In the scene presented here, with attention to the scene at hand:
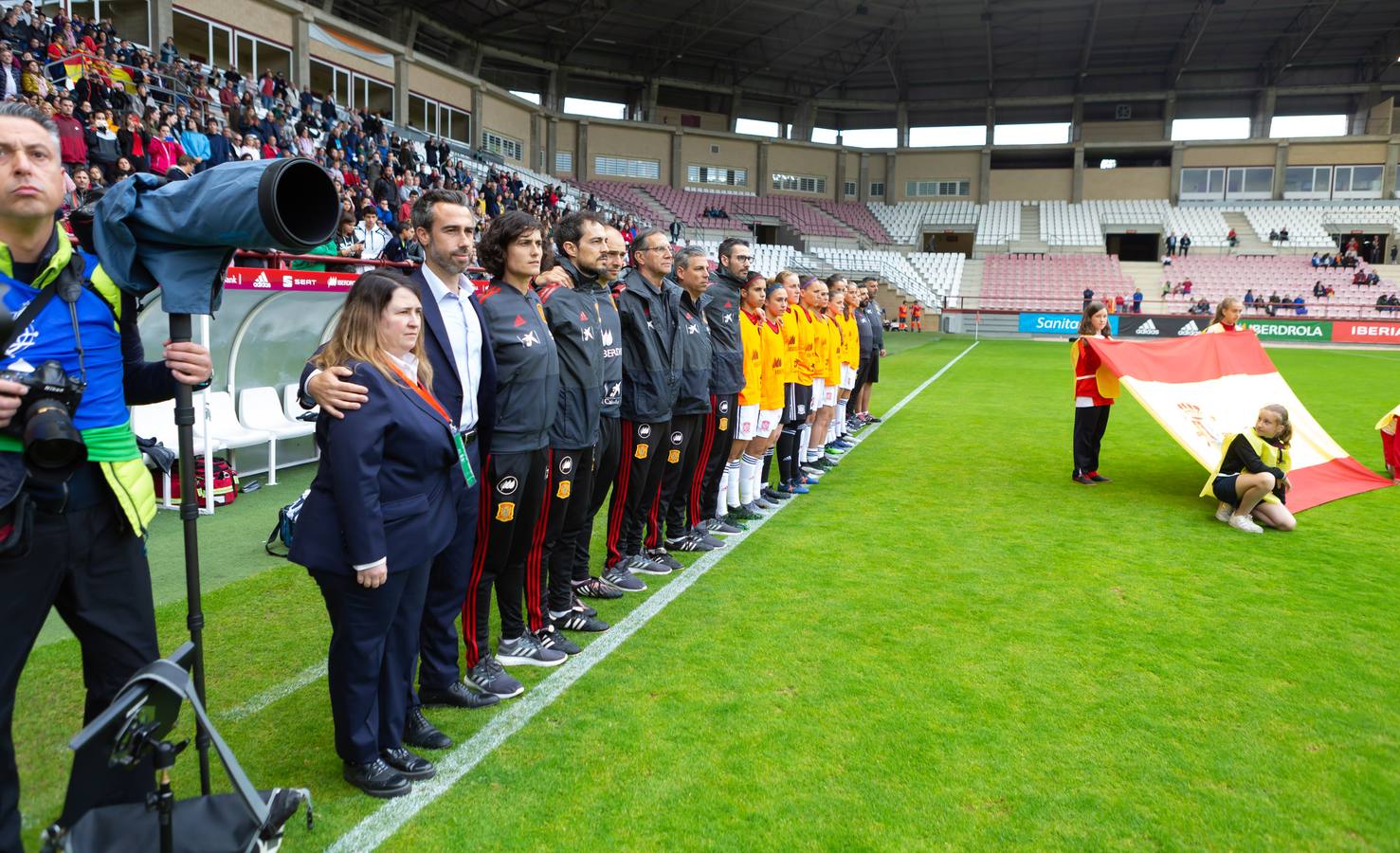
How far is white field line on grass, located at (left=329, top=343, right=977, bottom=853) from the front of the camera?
9.67ft

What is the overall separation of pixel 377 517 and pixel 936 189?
55058 mm

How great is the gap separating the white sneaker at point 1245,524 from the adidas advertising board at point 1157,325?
1116 inches

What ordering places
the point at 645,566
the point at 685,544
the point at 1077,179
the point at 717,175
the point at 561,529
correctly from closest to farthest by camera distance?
1. the point at 561,529
2. the point at 645,566
3. the point at 685,544
4. the point at 717,175
5. the point at 1077,179

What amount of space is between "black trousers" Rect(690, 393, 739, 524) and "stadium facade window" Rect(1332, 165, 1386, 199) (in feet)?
179

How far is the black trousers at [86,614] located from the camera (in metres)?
2.37

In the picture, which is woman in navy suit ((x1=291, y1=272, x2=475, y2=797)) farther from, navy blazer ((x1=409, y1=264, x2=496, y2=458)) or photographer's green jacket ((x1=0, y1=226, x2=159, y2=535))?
photographer's green jacket ((x1=0, y1=226, x2=159, y2=535))

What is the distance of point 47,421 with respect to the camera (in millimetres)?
2203

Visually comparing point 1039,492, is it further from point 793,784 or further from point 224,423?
point 224,423

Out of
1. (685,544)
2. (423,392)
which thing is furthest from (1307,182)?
(423,392)

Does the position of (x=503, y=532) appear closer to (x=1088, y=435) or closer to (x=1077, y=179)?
(x=1088, y=435)

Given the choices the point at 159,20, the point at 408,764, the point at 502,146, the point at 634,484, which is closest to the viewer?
the point at 408,764

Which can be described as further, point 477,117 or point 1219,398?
point 477,117

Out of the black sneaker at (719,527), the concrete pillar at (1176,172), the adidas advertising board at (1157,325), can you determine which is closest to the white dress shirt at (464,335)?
the black sneaker at (719,527)

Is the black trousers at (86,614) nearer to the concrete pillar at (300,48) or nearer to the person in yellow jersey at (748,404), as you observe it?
the person in yellow jersey at (748,404)
